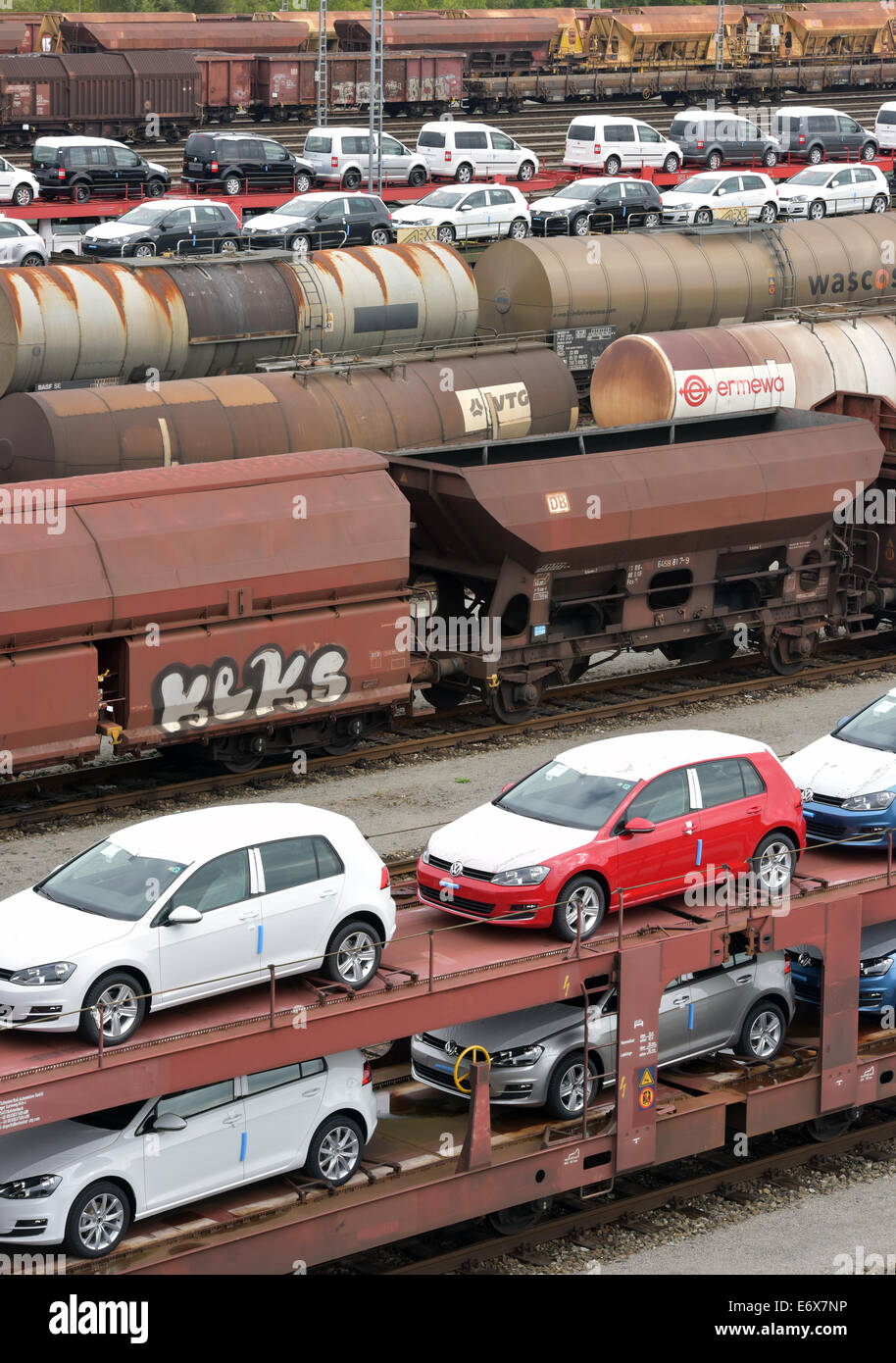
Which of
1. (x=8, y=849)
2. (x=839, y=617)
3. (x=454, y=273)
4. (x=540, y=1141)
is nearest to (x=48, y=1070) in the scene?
(x=540, y=1141)

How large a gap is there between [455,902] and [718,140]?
5274 centimetres

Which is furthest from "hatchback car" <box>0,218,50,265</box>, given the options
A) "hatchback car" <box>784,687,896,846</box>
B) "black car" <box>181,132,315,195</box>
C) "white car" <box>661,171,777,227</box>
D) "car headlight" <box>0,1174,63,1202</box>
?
"car headlight" <box>0,1174,63,1202</box>

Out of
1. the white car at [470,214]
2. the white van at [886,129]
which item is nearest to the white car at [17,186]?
the white car at [470,214]

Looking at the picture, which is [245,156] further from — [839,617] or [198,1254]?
[198,1254]

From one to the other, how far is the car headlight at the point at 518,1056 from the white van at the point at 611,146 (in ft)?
161

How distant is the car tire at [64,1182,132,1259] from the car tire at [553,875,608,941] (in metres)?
3.84

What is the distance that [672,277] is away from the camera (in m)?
39.3

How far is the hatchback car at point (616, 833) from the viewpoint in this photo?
49.0ft

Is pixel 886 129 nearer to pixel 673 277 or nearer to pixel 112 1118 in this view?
pixel 673 277

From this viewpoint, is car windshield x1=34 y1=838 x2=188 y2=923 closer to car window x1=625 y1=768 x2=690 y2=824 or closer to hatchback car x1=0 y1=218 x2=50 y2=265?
car window x1=625 y1=768 x2=690 y2=824

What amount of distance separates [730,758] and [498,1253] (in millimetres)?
4148

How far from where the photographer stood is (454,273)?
38062mm

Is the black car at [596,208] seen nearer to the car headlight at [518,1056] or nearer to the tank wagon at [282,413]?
the tank wagon at [282,413]

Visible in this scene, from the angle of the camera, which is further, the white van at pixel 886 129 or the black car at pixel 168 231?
the white van at pixel 886 129
